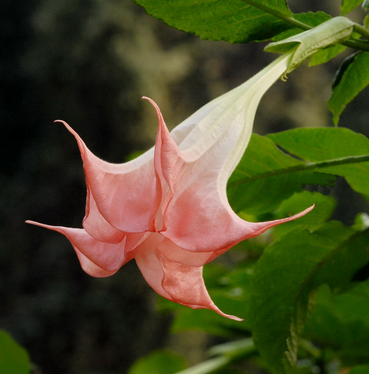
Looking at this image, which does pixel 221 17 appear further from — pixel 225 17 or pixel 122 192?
pixel 122 192

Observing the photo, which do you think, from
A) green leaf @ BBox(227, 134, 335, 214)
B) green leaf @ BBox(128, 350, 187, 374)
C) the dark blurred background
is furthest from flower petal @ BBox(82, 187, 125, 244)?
the dark blurred background

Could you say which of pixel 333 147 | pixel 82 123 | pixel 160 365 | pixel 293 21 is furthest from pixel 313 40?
pixel 82 123

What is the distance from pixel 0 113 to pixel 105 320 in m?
1.59

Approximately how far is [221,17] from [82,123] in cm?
297

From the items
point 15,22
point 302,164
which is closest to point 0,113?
point 15,22

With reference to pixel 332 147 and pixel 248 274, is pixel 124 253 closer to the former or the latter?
pixel 332 147

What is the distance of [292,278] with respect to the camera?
50cm

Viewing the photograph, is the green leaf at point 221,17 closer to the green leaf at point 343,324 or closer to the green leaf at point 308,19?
the green leaf at point 308,19

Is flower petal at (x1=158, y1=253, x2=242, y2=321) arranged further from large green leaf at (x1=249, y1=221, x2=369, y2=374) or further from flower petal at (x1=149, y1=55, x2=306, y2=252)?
large green leaf at (x1=249, y1=221, x2=369, y2=374)

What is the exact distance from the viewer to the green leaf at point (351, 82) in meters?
0.47

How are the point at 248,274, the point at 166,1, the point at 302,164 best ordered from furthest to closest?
the point at 248,274 → the point at 302,164 → the point at 166,1

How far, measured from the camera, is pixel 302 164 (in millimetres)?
509

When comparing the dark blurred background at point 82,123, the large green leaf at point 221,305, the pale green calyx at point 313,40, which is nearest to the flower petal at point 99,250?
the pale green calyx at point 313,40

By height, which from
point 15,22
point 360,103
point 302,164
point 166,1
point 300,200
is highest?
point 166,1
